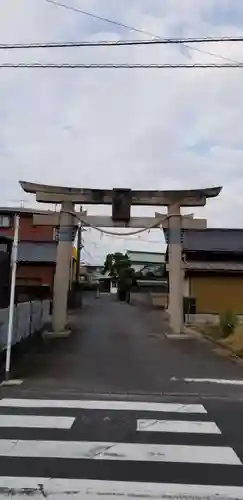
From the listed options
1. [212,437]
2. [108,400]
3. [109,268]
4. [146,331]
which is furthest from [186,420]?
[109,268]

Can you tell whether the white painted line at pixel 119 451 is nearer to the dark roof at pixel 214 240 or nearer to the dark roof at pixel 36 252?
the dark roof at pixel 214 240

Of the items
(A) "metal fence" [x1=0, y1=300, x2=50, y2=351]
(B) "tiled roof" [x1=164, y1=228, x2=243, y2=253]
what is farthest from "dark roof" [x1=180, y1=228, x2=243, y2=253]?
(A) "metal fence" [x1=0, y1=300, x2=50, y2=351]

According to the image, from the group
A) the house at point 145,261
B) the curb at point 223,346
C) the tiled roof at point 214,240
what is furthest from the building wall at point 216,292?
the house at point 145,261

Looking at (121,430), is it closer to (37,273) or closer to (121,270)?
(37,273)

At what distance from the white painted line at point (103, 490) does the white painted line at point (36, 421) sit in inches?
79.5

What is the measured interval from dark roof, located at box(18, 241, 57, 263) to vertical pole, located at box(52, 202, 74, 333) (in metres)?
14.5

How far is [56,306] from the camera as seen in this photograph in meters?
20.7

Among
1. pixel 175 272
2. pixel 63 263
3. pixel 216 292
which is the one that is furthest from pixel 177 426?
pixel 216 292

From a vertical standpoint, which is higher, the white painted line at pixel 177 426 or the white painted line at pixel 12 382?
the white painted line at pixel 12 382

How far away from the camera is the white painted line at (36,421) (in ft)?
22.3

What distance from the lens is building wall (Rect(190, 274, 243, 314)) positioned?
31781 mm

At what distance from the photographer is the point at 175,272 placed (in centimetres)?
2070

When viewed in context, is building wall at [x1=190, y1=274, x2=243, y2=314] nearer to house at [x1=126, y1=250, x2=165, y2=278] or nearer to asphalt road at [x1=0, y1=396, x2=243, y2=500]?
asphalt road at [x1=0, y1=396, x2=243, y2=500]

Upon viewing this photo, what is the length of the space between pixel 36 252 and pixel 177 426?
30.4m
